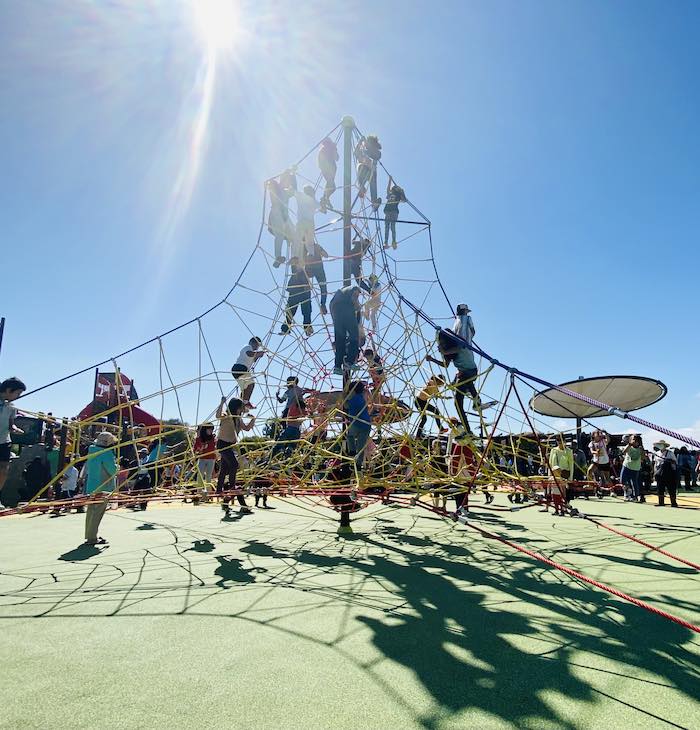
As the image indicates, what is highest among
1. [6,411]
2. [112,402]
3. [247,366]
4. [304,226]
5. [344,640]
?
[304,226]

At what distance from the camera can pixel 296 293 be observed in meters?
6.91

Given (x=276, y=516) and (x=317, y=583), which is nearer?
(x=317, y=583)

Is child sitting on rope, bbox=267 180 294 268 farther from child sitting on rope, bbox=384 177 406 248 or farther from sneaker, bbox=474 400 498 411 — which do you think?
sneaker, bbox=474 400 498 411

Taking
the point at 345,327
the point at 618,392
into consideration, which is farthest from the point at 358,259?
the point at 618,392

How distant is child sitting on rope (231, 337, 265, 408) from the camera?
239 inches

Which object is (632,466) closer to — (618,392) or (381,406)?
(618,392)

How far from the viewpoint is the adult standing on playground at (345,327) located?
5801mm

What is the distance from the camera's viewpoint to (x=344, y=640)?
257 cm

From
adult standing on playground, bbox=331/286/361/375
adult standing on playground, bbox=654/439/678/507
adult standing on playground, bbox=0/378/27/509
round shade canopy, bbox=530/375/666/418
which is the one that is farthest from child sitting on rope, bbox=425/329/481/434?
adult standing on playground, bbox=654/439/678/507

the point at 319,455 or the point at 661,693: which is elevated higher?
the point at 319,455

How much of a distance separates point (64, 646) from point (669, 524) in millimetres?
8115

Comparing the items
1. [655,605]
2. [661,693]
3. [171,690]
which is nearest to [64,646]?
[171,690]

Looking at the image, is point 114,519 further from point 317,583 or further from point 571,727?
point 571,727

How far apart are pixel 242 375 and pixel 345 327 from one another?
1468 millimetres
